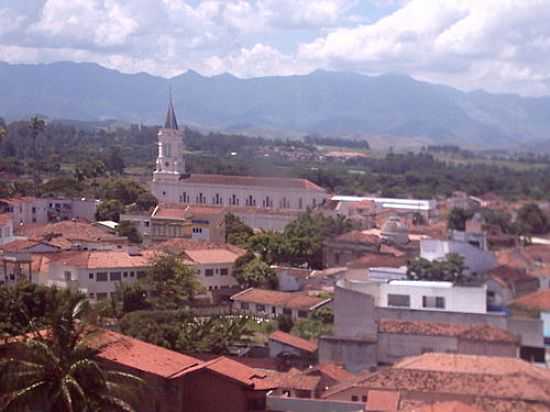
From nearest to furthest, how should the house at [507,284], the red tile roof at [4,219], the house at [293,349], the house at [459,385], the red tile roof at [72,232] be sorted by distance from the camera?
the house at [459,385] < the house at [507,284] < the house at [293,349] < the red tile roof at [4,219] < the red tile roof at [72,232]

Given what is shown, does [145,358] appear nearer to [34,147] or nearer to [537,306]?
[537,306]

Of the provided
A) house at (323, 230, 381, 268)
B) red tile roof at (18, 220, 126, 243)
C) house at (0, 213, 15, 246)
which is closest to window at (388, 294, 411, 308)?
house at (323, 230, 381, 268)

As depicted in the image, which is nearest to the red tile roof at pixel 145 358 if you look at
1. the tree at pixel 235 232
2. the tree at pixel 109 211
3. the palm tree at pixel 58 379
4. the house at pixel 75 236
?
the palm tree at pixel 58 379

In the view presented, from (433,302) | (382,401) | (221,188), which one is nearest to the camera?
(382,401)

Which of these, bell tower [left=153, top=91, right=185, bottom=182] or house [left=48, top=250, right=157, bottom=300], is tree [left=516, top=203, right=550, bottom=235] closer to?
house [left=48, top=250, right=157, bottom=300]

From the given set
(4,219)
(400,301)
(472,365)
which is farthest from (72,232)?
(472,365)

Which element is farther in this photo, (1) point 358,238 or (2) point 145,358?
(1) point 358,238

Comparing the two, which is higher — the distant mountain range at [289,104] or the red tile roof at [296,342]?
the distant mountain range at [289,104]

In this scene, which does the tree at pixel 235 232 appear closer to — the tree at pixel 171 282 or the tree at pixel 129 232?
the tree at pixel 129 232
